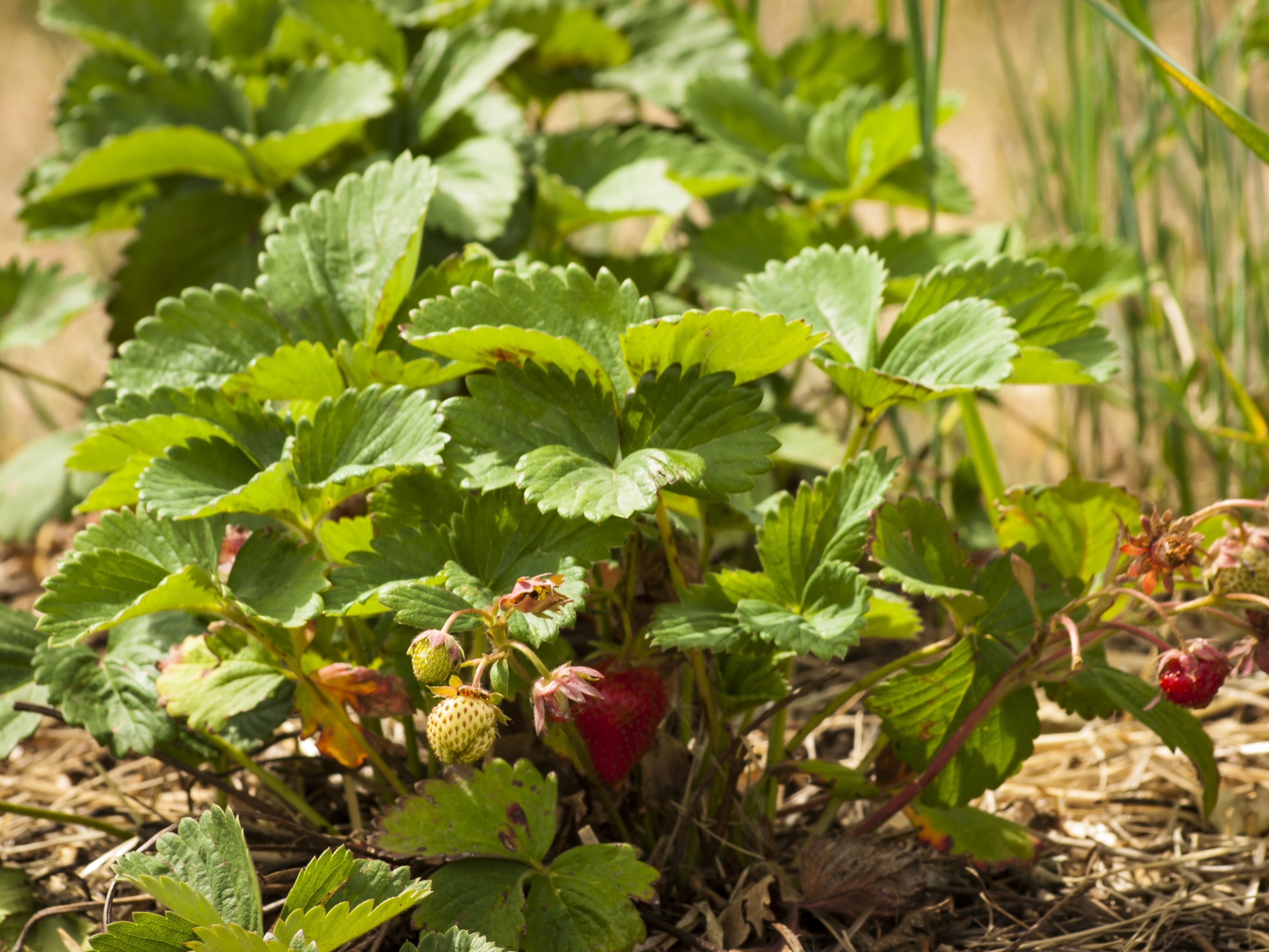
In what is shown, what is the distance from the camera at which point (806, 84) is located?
5.71 ft

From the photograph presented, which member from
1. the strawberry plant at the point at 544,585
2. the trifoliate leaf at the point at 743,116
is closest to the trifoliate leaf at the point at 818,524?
the strawberry plant at the point at 544,585

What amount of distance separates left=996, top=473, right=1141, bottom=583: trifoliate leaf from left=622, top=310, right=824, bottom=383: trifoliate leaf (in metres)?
0.28

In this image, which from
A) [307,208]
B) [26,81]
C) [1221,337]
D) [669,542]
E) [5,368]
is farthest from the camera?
[26,81]

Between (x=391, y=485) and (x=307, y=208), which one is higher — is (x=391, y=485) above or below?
below

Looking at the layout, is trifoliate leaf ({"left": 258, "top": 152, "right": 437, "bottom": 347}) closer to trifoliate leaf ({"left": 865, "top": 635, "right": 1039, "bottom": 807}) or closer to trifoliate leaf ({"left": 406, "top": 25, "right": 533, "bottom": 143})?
trifoliate leaf ({"left": 406, "top": 25, "right": 533, "bottom": 143})

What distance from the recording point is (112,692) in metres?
Answer: 0.97

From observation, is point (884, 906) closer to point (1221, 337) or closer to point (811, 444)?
point (811, 444)

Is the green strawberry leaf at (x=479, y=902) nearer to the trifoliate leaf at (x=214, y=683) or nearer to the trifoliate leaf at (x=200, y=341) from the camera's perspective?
the trifoliate leaf at (x=214, y=683)

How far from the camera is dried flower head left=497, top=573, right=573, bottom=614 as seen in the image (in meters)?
0.73

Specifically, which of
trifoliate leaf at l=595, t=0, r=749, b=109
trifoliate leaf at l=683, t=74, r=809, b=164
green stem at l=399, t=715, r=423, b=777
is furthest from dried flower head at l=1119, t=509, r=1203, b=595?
trifoliate leaf at l=595, t=0, r=749, b=109

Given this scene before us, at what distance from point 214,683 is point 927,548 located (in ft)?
1.98

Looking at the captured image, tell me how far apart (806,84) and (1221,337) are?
29.7 inches

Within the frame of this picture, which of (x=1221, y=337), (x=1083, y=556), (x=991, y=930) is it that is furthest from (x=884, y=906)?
(x=1221, y=337)

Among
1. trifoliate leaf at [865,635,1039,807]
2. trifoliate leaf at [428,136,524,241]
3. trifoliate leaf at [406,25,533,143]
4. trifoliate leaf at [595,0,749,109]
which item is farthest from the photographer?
trifoliate leaf at [595,0,749,109]
